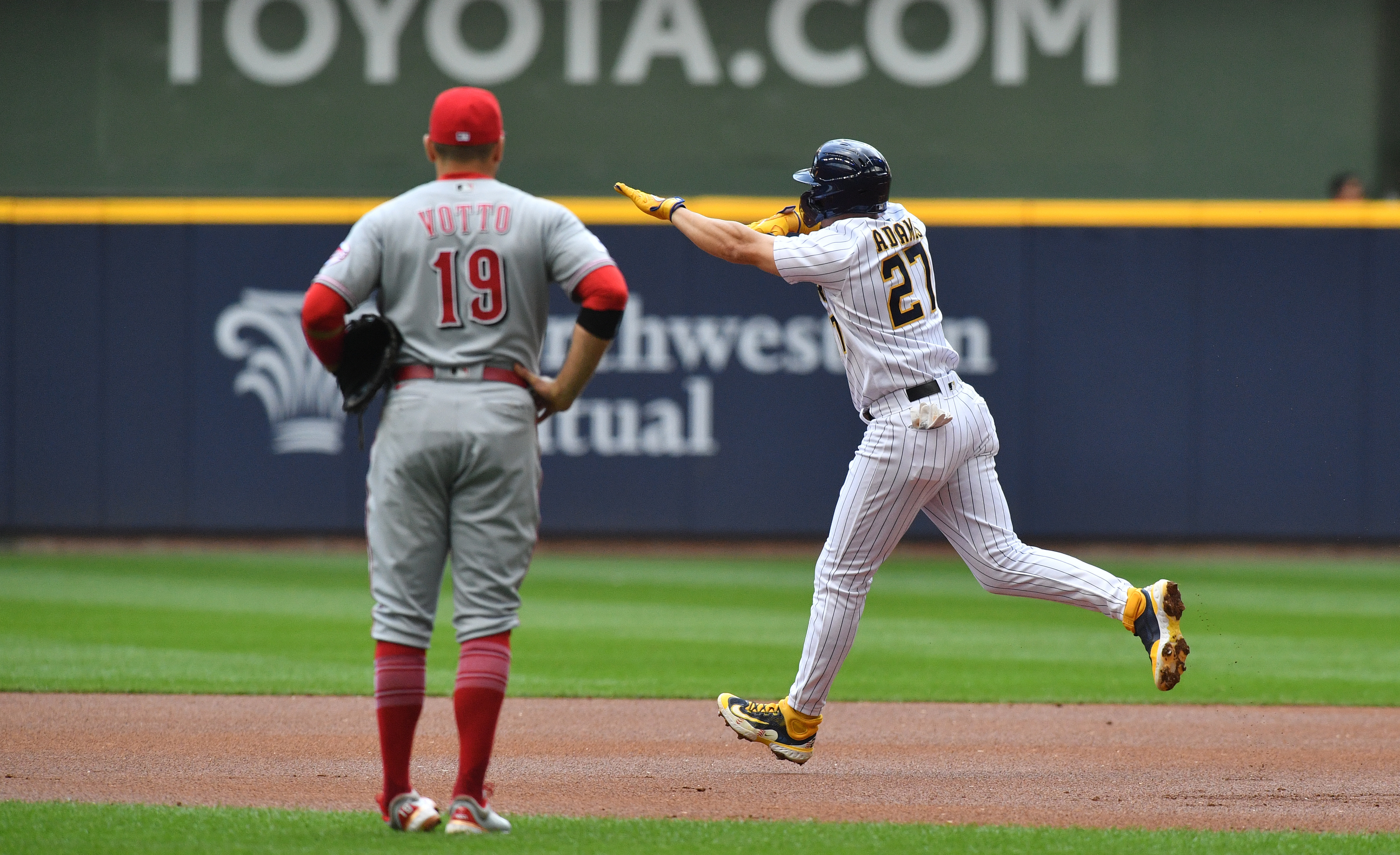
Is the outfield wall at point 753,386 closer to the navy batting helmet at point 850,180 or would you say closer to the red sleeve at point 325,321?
the navy batting helmet at point 850,180

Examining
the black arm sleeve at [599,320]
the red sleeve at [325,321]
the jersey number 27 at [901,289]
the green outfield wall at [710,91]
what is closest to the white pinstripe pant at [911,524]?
the jersey number 27 at [901,289]

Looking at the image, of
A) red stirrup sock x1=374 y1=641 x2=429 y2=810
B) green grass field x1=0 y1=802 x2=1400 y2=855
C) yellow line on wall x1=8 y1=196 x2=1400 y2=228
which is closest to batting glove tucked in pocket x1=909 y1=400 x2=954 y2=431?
green grass field x1=0 y1=802 x2=1400 y2=855

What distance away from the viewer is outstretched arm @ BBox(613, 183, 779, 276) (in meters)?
5.34

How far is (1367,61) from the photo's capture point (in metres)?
17.3

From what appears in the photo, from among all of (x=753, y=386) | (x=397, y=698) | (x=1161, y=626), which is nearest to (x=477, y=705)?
(x=397, y=698)

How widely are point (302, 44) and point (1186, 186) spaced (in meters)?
8.70

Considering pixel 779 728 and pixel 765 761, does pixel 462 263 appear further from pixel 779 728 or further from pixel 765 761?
pixel 765 761

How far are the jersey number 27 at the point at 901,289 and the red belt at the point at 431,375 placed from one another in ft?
4.75

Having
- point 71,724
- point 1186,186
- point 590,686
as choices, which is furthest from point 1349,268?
point 71,724

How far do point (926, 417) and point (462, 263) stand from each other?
167 cm

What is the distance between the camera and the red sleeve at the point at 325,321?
428cm

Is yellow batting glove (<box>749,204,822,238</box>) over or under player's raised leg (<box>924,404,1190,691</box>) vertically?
over

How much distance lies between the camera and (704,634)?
385 inches

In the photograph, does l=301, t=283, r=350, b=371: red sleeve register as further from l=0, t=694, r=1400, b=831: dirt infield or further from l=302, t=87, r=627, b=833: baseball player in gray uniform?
l=0, t=694, r=1400, b=831: dirt infield
